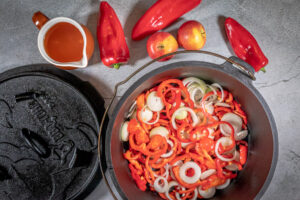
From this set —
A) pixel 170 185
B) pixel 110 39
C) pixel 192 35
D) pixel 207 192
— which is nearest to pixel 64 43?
pixel 110 39

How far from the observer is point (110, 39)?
3.43 ft

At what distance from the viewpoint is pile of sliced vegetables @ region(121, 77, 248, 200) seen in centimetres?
97

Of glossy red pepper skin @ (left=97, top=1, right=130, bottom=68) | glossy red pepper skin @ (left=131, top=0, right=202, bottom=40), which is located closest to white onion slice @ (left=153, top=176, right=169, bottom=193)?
glossy red pepper skin @ (left=97, top=1, right=130, bottom=68)

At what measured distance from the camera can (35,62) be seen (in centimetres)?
113

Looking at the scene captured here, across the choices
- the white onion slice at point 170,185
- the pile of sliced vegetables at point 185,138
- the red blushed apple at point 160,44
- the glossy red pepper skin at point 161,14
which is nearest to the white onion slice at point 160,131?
the pile of sliced vegetables at point 185,138

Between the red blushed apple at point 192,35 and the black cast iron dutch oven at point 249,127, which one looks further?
the red blushed apple at point 192,35

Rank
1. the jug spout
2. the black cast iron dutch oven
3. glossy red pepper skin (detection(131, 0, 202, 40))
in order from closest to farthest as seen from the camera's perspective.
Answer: the black cast iron dutch oven → the jug spout → glossy red pepper skin (detection(131, 0, 202, 40))

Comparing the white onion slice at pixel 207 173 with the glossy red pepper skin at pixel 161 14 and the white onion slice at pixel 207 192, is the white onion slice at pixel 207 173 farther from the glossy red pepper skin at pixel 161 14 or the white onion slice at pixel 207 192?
the glossy red pepper skin at pixel 161 14

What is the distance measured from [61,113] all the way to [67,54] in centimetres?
27

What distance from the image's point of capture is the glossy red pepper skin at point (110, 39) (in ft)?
3.40

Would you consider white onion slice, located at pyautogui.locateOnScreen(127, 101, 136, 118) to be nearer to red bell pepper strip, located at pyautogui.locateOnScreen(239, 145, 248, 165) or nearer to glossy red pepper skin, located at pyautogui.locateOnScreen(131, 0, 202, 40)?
glossy red pepper skin, located at pyautogui.locateOnScreen(131, 0, 202, 40)

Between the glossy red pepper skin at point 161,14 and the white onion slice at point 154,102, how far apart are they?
1.00ft

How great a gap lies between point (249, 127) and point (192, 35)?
1.59ft

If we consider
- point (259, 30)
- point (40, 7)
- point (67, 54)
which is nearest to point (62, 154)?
point (67, 54)
